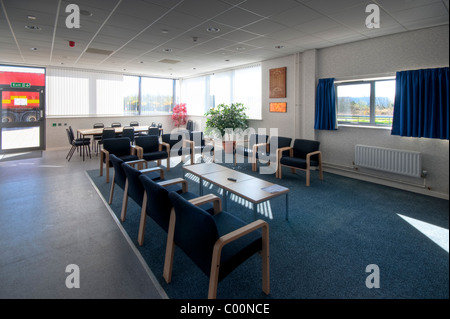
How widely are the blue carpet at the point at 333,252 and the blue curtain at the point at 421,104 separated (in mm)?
1149

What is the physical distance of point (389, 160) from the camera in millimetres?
4758

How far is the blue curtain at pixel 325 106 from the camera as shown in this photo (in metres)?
5.61

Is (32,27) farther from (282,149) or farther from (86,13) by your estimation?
(282,149)

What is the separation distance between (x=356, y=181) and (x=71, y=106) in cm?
916

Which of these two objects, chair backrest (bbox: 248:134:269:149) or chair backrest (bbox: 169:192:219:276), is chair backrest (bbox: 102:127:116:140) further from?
chair backrest (bbox: 169:192:219:276)

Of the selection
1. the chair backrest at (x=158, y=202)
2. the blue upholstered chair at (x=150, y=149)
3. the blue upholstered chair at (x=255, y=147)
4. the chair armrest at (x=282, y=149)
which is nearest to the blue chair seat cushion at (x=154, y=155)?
the blue upholstered chair at (x=150, y=149)

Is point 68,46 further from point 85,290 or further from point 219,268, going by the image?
point 219,268

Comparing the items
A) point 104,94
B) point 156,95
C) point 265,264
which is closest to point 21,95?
point 104,94

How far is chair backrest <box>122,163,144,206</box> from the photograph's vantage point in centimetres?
286

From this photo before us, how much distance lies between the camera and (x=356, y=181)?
5211mm

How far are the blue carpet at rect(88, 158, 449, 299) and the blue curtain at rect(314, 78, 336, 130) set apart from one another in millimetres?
1962

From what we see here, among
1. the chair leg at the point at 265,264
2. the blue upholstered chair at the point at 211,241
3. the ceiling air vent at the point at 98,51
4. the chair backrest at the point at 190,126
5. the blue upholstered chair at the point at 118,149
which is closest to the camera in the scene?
the blue upholstered chair at the point at 211,241

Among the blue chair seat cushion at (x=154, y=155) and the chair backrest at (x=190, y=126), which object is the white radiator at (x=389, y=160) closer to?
the blue chair seat cushion at (x=154, y=155)
